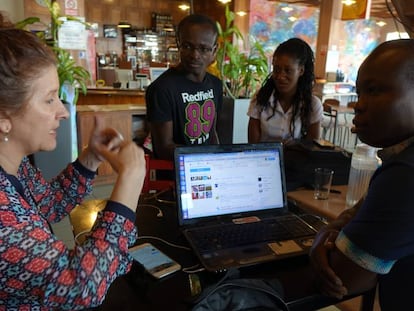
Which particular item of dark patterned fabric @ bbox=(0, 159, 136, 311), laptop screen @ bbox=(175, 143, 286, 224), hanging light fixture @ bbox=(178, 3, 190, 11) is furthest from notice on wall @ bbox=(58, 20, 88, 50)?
hanging light fixture @ bbox=(178, 3, 190, 11)

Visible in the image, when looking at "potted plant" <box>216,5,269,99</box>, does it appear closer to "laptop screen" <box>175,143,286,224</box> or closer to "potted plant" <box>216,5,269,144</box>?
"potted plant" <box>216,5,269,144</box>

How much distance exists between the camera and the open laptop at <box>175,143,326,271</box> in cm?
113

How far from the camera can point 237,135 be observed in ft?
13.1

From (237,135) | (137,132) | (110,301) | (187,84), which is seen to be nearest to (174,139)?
(187,84)

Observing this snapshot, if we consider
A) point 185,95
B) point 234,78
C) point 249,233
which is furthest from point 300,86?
point 234,78

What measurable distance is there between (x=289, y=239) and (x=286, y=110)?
3.67 ft

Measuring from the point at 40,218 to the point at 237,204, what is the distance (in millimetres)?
713

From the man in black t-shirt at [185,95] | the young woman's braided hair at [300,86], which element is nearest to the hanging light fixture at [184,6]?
the young woman's braided hair at [300,86]

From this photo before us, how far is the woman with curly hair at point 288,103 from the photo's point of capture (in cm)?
209

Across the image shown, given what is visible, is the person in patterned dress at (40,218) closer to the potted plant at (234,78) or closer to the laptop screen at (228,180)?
the laptop screen at (228,180)

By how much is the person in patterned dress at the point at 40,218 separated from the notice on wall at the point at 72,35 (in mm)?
3118

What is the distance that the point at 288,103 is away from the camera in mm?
2170

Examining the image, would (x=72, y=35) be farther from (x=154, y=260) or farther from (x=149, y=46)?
(x=149, y=46)

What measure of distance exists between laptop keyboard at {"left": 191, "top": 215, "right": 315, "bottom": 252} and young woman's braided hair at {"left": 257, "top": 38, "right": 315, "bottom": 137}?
94 centimetres
